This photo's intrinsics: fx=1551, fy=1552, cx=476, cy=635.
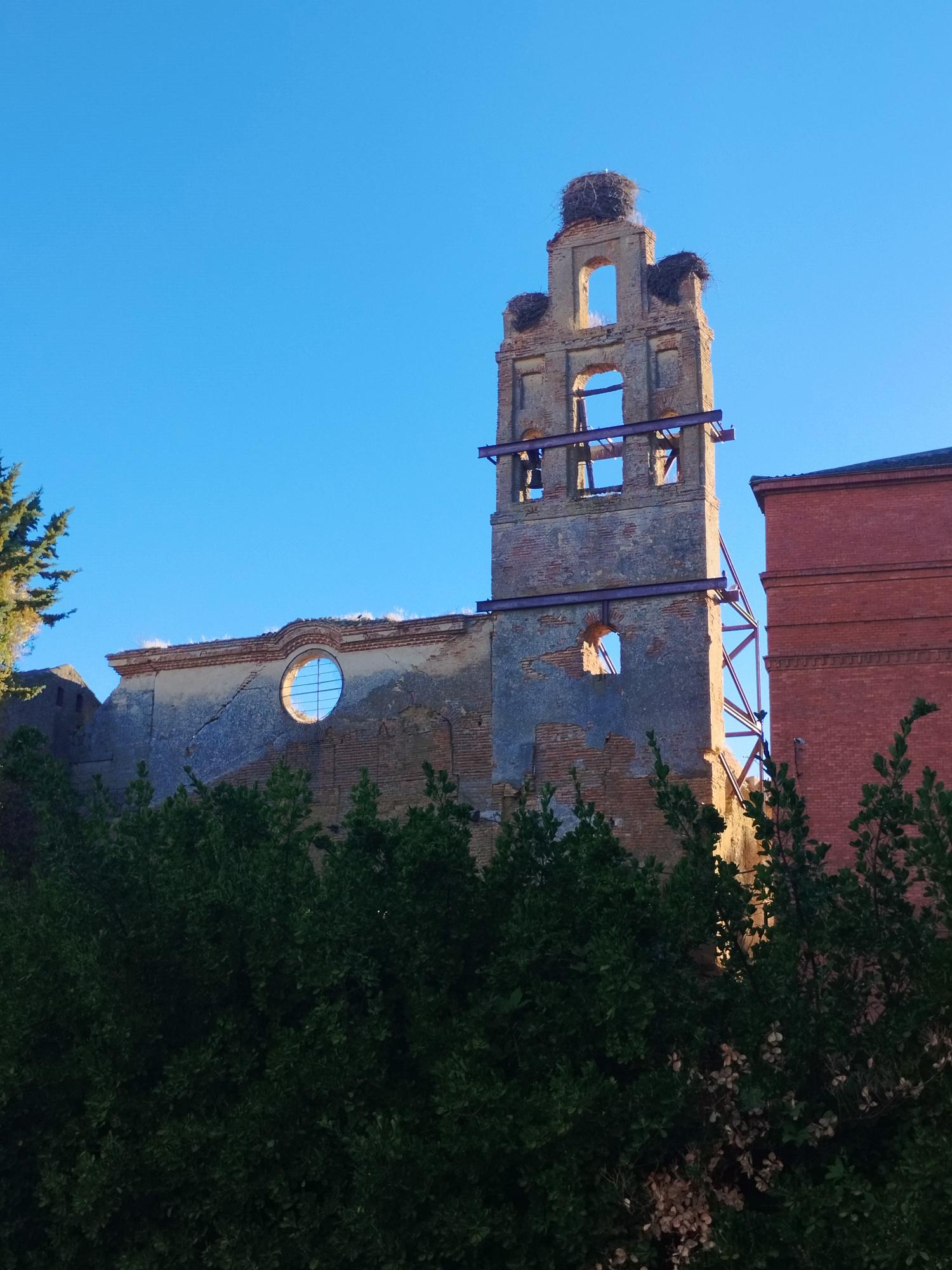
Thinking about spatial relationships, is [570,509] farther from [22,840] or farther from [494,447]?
[22,840]

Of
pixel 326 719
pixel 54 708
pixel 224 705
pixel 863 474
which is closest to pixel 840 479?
pixel 863 474

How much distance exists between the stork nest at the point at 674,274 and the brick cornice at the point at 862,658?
541 centimetres

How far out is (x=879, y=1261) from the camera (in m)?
8.44

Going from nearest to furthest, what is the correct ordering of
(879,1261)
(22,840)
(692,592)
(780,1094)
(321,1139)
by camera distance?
(879,1261)
(780,1094)
(321,1139)
(692,592)
(22,840)

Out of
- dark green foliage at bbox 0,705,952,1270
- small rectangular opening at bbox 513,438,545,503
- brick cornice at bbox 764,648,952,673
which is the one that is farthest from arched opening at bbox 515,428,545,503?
dark green foliage at bbox 0,705,952,1270

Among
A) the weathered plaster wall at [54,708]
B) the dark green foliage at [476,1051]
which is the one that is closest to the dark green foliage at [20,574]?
the weathered plaster wall at [54,708]

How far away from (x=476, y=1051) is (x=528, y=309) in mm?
12474

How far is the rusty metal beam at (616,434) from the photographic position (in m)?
18.7

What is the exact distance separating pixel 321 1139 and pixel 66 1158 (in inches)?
73.6

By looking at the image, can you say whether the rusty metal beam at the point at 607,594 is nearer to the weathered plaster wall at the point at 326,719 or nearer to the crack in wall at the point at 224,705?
the weathered plaster wall at the point at 326,719

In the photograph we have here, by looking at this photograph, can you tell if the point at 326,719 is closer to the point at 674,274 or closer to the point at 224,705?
the point at 224,705

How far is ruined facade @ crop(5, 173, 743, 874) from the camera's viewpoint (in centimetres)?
1794

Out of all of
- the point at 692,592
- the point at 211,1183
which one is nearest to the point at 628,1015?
the point at 211,1183

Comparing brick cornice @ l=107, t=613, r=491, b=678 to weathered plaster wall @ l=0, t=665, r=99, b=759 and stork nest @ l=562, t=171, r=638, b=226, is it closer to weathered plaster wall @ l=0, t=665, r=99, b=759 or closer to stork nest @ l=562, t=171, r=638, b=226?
weathered plaster wall @ l=0, t=665, r=99, b=759
